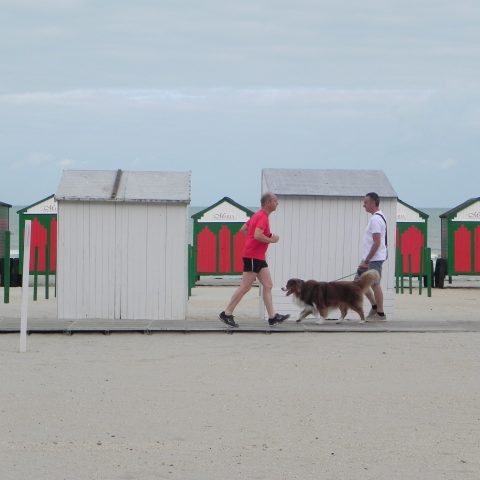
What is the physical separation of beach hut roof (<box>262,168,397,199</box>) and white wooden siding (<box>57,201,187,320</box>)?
59.9 inches

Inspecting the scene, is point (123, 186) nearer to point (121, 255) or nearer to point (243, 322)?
point (121, 255)

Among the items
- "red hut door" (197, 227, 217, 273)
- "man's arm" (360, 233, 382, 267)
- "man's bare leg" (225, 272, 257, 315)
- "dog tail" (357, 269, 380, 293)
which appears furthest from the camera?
"red hut door" (197, 227, 217, 273)

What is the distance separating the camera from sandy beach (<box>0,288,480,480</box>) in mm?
6520

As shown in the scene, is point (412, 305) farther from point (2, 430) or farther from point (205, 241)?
point (2, 430)

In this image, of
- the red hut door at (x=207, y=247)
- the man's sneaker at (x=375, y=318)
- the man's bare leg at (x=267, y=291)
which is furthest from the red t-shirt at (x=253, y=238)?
the red hut door at (x=207, y=247)

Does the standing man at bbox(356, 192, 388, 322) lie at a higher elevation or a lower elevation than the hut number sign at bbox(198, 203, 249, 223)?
lower

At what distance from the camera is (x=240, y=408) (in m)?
8.34

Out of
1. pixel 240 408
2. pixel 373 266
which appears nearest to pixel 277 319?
pixel 373 266

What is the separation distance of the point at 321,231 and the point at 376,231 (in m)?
1.18

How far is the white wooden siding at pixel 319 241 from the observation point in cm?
1520

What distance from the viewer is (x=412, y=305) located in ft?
64.5

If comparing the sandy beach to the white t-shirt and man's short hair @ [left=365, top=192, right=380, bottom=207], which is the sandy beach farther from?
man's short hair @ [left=365, top=192, right=380, bottom=207]

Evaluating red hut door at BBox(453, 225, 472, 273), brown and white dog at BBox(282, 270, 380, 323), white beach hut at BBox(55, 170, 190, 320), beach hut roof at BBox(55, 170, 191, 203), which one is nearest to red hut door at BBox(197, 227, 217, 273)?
red hut door at BBox(453, 225, 472, 273)

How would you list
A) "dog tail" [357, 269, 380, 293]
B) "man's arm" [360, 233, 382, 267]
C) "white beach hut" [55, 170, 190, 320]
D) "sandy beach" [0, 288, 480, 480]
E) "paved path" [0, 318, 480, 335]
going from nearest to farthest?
1. "sandy beach" [0, 288, 480, 480]
2. "paved path" [0, 318, 480, 335]
3. "dog tail" [357, 269, 380, 293]
4. "man's arm" [360, 233, 382, 267]
5. "white beach hut" [55, 170, 190, 320]
